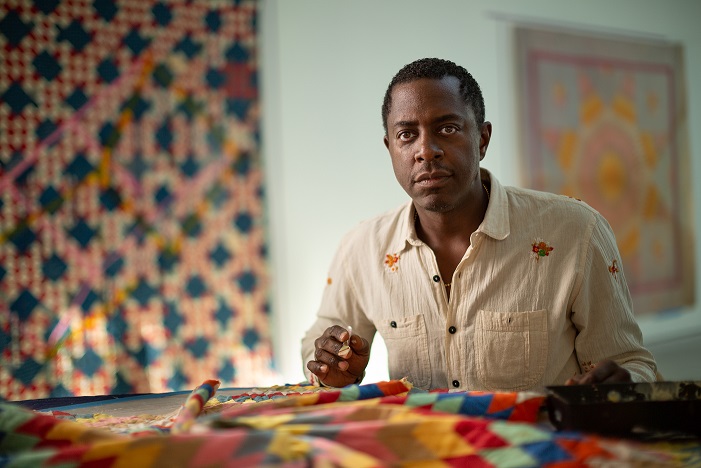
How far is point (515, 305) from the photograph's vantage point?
1688 mm

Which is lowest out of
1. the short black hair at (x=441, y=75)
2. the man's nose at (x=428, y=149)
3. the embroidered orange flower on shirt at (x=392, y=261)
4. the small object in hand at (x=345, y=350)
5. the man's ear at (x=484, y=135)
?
the small object in hand at (x=345, y=350)

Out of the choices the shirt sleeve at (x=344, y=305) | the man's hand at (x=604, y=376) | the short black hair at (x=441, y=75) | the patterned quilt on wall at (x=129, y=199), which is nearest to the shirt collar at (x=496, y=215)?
the short black hair at (x=441, y=75)

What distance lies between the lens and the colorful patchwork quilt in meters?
0.85

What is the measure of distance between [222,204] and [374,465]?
8.90 feet

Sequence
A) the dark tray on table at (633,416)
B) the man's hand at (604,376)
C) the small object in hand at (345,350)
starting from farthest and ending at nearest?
1. the small object in hand at (345,350)
2. the man's hand at (604,376)
3. the dark tray on table at (633,416)

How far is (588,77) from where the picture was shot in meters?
4.78

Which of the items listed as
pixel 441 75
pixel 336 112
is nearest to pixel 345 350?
pixel 441 75

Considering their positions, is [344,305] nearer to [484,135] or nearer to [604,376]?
[484,135]

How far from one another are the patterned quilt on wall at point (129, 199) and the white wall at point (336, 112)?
166mm

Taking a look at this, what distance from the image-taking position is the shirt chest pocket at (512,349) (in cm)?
166

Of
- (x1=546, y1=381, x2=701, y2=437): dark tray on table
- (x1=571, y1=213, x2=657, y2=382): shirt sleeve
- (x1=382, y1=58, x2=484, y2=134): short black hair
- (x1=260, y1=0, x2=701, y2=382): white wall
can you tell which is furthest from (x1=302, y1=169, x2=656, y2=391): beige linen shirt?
(x1=260, y1=0, x2=701, y2=382): white wall

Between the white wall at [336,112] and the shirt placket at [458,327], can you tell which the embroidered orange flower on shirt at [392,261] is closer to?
the shirt placket at [458,327]

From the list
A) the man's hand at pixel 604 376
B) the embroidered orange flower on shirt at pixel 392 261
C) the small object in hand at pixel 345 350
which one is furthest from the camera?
the embroidered orange flower on shirt at pixel 392 261

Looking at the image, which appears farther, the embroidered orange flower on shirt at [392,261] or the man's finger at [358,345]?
the embroidered orange flower on shirt at [392,261]
